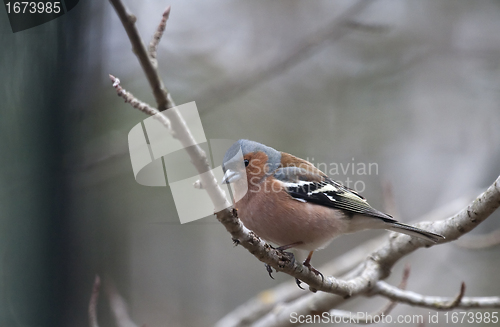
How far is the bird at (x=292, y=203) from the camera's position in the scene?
317cm

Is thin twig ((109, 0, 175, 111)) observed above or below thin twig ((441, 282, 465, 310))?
above

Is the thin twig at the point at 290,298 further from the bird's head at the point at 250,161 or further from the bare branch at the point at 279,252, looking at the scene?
the bird's head at the point at 250,161

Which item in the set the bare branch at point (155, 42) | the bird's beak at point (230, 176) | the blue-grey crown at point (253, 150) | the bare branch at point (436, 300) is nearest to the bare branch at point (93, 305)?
the bird's beak at point (230, 176)

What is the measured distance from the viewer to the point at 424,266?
6.63 meters

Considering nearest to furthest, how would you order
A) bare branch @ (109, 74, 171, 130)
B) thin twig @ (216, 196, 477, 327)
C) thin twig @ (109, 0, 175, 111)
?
thin twig @ (109, 0, 175, 111)
bare branch @ (109, 74, 171, 130)
thin twig @ (216, 196, 477, 327)

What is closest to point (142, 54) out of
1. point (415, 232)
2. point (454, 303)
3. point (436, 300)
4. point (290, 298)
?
point (415, 232)

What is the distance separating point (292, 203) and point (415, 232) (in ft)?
3.53

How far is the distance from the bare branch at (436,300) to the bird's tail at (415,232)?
0.57m

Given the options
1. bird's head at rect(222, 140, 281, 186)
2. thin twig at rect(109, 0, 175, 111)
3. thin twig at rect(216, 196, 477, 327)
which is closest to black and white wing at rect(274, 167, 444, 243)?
bird's head at rect(222, 140, 281, 186)

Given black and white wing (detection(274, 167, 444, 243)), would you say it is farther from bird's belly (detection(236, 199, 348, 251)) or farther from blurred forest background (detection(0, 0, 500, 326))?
blurred forest background (detection(0, 0, 500, 326))

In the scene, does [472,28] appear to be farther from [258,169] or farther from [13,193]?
[13,193]

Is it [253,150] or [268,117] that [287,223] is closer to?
[253,150]

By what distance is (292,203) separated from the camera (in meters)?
3.35

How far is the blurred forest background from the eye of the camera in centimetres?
313
